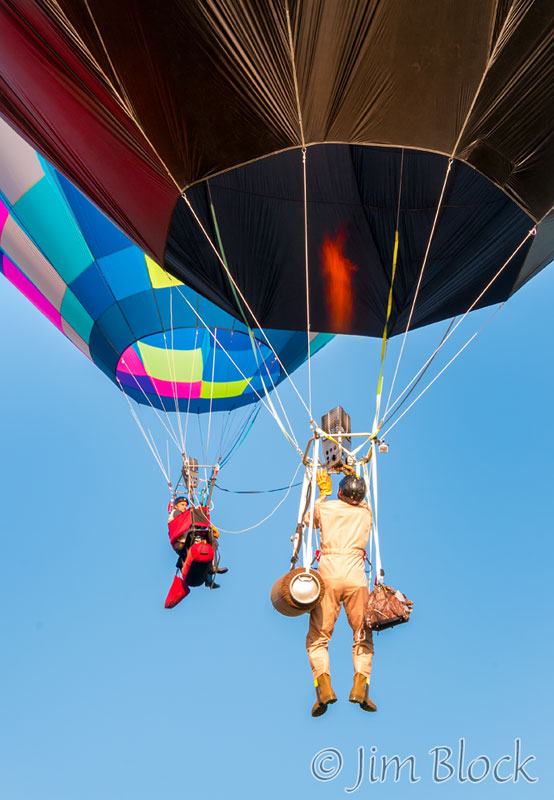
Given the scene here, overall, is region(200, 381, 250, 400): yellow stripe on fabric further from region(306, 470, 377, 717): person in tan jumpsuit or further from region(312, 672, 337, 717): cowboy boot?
region(312, 672, 337, 717): cowboy boot

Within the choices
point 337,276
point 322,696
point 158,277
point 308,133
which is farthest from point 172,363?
point 322,696

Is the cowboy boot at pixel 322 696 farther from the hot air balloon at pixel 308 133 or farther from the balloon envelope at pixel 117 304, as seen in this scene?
the balloon envelope at pixel 117 304

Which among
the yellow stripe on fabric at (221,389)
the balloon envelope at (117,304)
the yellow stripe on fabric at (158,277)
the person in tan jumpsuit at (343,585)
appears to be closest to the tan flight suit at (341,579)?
the person in tan jumpsuit at (343,585)

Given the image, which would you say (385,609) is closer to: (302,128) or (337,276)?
(302,128)

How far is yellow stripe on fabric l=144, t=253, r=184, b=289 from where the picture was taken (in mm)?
8523

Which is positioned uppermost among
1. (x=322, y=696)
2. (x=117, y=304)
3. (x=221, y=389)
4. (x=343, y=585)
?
(x=221, y=389)

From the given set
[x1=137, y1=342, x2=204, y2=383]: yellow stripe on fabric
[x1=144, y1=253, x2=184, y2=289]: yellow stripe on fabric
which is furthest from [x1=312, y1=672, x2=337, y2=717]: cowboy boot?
[x1=137, y1=342, x2=204, y2=383]: yellow stripe on fabric

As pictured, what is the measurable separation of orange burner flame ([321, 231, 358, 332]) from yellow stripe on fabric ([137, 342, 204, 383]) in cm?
350

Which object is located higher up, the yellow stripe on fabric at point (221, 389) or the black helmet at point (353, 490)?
the yellow stripe on fabric at point (221, 389)

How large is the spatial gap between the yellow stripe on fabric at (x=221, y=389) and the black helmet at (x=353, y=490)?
614 cm

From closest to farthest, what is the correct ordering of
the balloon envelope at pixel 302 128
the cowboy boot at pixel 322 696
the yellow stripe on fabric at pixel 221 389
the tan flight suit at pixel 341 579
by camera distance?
the cowboy boot at pixel 322 696, the tan flight suit at pixel 341 579, the balloon envelope at pixel 302 128, the yellow stripe on fabric at pixel 221 389

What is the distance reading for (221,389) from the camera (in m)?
10.6

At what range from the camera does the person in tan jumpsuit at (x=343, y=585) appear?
3.98 metres

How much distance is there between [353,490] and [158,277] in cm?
502
